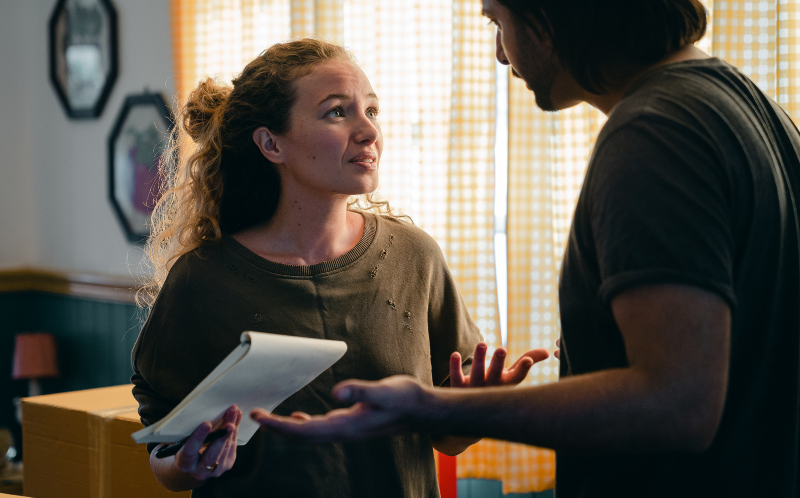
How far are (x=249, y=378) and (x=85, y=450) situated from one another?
A: 3.51 ft

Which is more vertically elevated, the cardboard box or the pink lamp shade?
the cardboard box

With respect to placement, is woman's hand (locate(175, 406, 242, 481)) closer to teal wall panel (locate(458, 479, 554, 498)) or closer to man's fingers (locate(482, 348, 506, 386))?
man's fingers (locate(482, 348, 506, 386))

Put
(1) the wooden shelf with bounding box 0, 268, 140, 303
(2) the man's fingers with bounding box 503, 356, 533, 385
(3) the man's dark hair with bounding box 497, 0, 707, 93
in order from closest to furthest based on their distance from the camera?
(3) the man's dark hair with bounding box 497, 0, 707, 93, (2) the man's fingers with bounding box 503, 356, 533, 385, (1) the wooden shelf with bounding box 0, 268, 140, 303

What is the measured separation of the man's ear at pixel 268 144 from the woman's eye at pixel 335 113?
14 centimetres

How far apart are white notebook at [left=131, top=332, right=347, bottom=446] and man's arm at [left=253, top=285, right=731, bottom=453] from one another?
0.72ft

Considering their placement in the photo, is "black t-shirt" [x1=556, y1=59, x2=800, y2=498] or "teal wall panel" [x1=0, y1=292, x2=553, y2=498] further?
"teal wall panel" [x1=0, y1=292, x2=553, y2=498]

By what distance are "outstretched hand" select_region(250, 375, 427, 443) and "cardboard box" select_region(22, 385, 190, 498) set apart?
110 centimetres

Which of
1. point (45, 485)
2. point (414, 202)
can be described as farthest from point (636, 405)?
point (414, 202)

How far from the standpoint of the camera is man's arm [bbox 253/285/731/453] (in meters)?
0.59

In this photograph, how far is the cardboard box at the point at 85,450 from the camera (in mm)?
1634

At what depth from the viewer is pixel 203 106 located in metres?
1.54

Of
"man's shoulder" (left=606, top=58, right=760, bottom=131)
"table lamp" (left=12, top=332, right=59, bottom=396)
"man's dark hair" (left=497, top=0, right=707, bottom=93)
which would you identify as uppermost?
"man's dark hair" (left=497, top=0, right=707, bottom=93)

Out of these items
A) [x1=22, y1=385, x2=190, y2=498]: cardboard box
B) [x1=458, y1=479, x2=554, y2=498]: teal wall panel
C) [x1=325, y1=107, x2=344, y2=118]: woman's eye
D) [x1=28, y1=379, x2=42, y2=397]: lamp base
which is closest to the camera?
[x1=325, y1=107, x2=344, y2=118]: woman's eye

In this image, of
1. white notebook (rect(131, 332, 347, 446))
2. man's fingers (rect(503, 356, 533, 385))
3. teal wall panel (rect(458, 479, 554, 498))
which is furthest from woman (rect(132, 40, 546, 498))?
teal wall panel (rect(458, 479, 554, 498))
